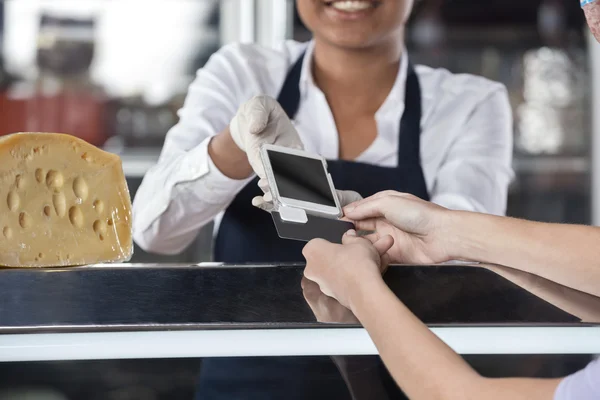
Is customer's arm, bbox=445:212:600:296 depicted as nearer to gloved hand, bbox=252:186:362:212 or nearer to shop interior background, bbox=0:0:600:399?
gloved hand, bbox=252:186:362:212

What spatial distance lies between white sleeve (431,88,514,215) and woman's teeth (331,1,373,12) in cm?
35

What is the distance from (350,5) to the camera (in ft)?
4.86

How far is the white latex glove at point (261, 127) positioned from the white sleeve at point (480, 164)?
50 centimetres

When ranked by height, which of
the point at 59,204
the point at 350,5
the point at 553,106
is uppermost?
the point at 350,5

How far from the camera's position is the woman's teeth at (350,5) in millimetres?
1479

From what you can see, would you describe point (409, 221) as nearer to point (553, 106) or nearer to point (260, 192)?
point (260, 192)

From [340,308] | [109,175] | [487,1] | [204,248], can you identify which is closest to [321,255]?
[340,308]

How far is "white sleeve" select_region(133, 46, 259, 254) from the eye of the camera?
1.33m

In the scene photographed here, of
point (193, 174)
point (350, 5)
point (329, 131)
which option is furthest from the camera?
point (329, 131)

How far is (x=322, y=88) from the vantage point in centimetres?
164

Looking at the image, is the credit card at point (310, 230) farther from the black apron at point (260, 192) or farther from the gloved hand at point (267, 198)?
the black apron at point (260, 192)

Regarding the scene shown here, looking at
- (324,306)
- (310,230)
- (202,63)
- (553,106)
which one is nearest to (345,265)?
(324,306)

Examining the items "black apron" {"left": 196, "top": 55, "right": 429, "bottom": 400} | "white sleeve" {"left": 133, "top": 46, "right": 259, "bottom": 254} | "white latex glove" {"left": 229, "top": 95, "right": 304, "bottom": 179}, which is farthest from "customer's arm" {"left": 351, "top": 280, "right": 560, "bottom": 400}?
Result: "white sleeve" {"left": 133, "top": 46, "right": 259, "bottom": 254}

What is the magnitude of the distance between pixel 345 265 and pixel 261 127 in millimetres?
400
